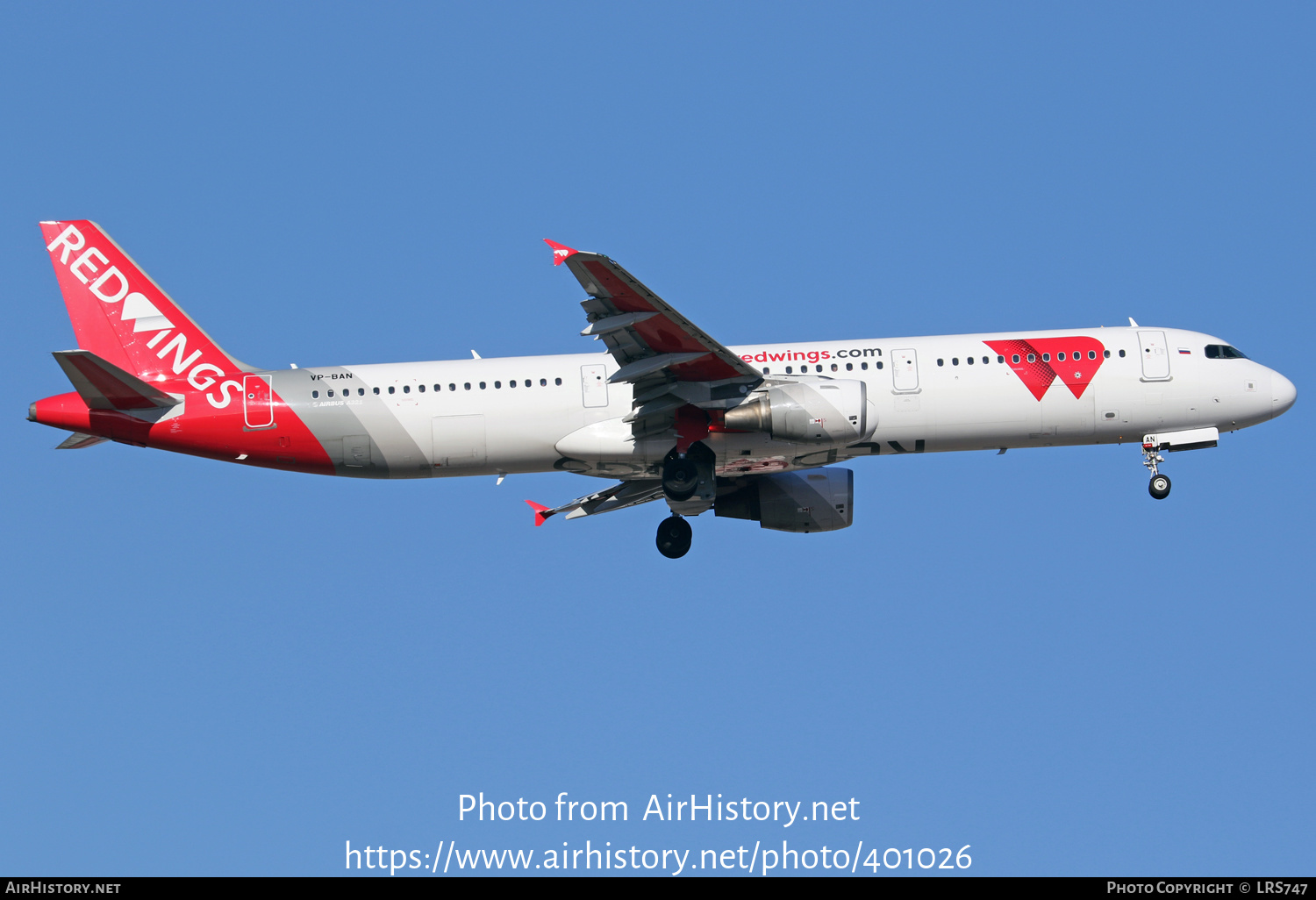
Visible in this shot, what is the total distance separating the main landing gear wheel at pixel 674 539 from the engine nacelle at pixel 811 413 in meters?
5.71

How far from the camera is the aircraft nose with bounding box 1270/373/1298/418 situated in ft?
140

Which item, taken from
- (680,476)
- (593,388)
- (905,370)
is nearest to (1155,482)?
(905,370)

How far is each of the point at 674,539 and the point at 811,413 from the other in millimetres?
7200

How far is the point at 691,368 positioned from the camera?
39188mm

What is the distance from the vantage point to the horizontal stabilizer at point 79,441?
39562 mm

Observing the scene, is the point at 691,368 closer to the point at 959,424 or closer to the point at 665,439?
the point at 665,439

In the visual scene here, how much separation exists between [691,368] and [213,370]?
1303cm

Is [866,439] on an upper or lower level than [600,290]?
lower

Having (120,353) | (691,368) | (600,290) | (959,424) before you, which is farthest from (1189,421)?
(120,353)

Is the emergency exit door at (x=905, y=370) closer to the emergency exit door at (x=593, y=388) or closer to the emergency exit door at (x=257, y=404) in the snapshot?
the emergency exit door at (x=593, y=388)

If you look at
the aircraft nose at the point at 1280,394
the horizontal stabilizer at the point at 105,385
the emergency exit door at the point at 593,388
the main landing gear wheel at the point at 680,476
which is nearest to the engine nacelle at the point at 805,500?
the main landing gear wheel at the point at 680,476

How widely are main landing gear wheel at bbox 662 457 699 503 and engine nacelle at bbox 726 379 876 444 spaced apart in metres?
2.02

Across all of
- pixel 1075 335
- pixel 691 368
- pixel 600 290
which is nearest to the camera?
pixel 600 290

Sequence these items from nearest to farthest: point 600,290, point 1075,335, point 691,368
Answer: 1. point 600,290
2. point 691,368
3. point 1075,335
